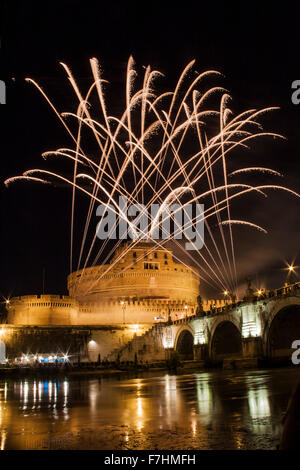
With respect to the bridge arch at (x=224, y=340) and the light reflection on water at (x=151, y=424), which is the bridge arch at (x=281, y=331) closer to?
the bridge arch at (x=224, y=340)

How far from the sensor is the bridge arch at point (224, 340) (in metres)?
48.8

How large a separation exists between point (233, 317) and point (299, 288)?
453 inches

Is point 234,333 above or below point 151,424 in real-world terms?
below

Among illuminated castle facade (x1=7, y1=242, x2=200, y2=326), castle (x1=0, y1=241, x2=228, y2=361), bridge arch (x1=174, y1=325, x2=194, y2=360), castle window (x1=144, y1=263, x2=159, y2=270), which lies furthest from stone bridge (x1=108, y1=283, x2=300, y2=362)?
castle window (x1=144, y1=263, x2=159, y2=270)

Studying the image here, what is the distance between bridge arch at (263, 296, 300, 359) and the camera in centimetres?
3612

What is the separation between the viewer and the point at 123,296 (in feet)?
275

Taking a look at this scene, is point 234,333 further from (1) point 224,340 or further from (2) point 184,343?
(2) point 184,343

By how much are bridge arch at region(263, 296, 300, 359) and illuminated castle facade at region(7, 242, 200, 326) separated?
3258 centimetres

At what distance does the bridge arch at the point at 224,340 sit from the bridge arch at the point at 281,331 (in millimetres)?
9930

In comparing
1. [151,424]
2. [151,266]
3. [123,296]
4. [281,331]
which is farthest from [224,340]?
[151,424]

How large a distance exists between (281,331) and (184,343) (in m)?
26.1

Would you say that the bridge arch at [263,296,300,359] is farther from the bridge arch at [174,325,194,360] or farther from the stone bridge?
the bridge arch at [174,325,194,360]
